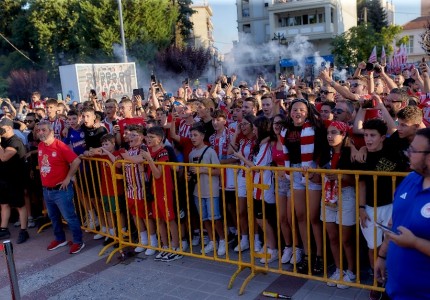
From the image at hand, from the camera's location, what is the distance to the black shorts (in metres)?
6.91

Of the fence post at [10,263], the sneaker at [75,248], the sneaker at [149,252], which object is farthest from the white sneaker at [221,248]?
the fence post at [10,263]

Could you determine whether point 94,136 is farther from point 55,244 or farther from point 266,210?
point 266,210

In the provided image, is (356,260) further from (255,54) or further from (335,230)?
(255,54)

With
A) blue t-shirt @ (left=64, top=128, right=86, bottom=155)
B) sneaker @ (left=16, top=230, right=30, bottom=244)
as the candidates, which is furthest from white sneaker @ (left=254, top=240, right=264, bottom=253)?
sneaker @ (left=16, top=230, right=30, bottom=244)

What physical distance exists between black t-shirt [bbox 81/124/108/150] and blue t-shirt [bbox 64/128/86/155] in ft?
0.25

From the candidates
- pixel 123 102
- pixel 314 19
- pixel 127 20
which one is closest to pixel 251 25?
pixel 314 19

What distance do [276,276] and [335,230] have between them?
0.92 meters

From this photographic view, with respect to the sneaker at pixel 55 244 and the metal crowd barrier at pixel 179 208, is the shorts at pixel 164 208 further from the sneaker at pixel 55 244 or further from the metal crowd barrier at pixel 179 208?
the sneaker at pixel 55 244

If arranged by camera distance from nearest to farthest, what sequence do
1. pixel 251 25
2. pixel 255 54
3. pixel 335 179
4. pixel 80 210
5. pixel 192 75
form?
pixel 335 179, pixel 80 210, pixel 192 75, pixel 255 54, pixel 251 25

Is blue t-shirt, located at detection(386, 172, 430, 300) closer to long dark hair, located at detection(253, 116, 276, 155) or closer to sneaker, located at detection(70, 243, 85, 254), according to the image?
long dark hair, located at detection(253, 116, 276, 155)

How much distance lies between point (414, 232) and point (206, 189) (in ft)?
10.4

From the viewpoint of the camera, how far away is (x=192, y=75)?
112 ft

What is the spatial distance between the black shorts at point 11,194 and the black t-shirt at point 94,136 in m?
1.43

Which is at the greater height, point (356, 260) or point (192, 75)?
point (192, 75)
